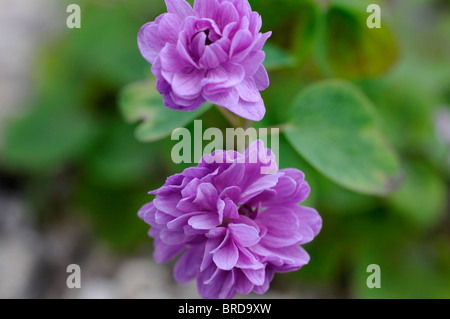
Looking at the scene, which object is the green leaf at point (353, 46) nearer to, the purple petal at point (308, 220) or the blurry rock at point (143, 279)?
the purple petal at point (308, 220)

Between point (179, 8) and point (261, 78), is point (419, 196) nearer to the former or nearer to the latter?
point (261, 78)

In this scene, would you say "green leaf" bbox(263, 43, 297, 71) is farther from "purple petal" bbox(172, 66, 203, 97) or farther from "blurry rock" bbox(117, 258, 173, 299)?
"blurry rock" bbox(117, 258, 173, 299)

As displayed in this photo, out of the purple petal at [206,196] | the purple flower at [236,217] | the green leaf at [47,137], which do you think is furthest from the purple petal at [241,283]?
the green leaf at [47,137]

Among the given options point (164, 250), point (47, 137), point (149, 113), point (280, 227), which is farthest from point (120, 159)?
point (280, 227)

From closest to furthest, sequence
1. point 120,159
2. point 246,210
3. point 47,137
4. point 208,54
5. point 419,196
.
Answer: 1. point 208,54
2. point 246,210
3. point 419,196
4. point 120,159
5. point 47,137

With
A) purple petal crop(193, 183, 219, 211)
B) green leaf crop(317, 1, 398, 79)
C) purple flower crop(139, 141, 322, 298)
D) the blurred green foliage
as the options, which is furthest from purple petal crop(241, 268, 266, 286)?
green leaf crop(317, 1, 398, 79)

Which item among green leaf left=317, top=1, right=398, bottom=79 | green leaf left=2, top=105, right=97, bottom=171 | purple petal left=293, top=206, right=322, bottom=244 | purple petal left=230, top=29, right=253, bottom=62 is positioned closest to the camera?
purple petal left=230, top=29, right=253, bottom=62

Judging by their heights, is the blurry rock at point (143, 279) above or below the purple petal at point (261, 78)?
below
